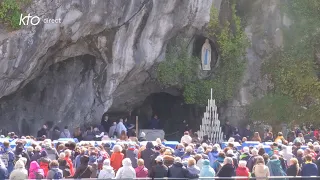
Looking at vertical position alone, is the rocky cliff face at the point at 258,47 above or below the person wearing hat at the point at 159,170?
above

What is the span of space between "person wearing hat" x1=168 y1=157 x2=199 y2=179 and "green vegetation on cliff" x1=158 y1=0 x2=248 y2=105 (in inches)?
685

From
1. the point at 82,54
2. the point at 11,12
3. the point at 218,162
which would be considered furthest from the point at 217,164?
the point at 82,54

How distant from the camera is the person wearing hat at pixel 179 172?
14.1 metres

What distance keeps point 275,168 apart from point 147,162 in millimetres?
3320

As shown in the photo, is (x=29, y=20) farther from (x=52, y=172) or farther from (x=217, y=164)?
(x=52, y=172)

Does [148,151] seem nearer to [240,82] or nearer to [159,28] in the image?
[159,28]

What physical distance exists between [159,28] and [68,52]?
4311 millimetres

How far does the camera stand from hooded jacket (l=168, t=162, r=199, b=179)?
14.1m

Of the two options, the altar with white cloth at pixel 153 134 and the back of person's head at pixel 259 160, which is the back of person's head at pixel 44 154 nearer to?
the back of person's head at pixel 259 160

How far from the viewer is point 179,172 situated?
1414 cm

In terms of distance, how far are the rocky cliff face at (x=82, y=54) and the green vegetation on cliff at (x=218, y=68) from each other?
0.84 meters

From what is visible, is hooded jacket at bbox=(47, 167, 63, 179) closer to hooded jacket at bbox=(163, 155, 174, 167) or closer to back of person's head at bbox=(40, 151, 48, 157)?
back of person's head at bbox=(40, 151, 48, 157)

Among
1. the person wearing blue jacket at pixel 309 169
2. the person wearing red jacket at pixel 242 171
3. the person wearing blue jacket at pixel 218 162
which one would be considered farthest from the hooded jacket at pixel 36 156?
the person wearing blue jacket at pixel 309 169

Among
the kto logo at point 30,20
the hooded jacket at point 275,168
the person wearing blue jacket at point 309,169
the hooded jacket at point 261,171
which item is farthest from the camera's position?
the kto logo at point 30,20
